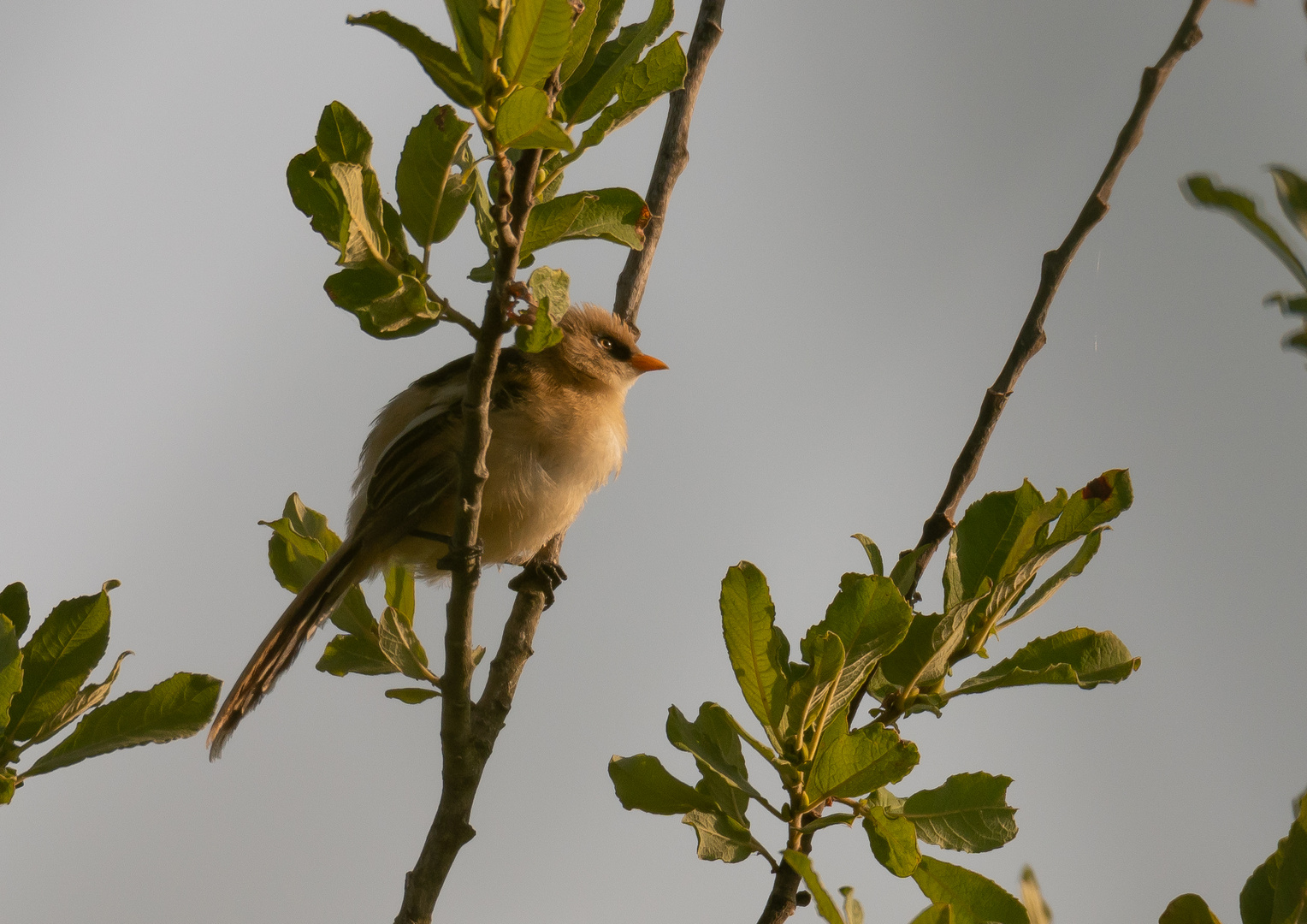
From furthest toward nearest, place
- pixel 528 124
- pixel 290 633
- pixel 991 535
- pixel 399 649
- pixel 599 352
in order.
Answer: pixel 599 352 < pixel 290 633 < pixel 399 649 < pixel 991 535 < pixel 528 124

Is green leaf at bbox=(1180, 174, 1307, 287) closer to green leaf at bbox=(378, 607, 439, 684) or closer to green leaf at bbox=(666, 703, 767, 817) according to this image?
green leaf at bbox=(666, 703, 767, 817)

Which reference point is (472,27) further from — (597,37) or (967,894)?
(967,894)

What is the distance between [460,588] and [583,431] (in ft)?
4.98

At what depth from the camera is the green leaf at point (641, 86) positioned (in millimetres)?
1892

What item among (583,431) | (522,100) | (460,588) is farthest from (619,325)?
(522,100)

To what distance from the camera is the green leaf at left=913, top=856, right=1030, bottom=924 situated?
6.14 ft

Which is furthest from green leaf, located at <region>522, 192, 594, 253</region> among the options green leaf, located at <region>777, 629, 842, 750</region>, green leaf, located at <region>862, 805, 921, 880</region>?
green leaf, located at <region>862, 805, 921, 880</region>

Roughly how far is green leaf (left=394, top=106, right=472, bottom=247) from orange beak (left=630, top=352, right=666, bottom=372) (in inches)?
Answer: 116

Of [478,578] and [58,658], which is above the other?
[478,578]

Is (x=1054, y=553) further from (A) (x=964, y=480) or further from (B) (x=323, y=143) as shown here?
(B) (x=323, y=143)

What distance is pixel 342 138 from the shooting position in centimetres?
183

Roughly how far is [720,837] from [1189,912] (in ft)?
2.58

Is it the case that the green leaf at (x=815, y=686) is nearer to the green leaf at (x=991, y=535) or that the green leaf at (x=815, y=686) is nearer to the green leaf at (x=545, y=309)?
the green leaf at (x=991, y=535)

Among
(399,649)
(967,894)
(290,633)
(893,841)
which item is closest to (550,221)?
(893,841)
